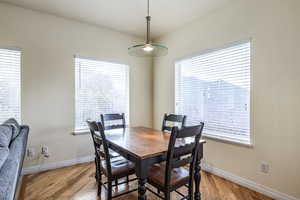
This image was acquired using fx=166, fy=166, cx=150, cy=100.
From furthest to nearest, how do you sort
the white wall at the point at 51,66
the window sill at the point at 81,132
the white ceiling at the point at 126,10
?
1. the window sill at the point at 81,132
2. the white wall at the point at 51,66
3. the white ceiling at the point at 126,10

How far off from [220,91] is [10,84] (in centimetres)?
336

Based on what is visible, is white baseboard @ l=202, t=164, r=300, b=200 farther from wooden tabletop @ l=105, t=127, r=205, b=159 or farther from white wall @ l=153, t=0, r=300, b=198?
wooden tabletop @ l=105, t=127, r=205, b=159

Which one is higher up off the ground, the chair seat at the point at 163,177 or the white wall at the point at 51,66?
the white wall at the point at 51,66

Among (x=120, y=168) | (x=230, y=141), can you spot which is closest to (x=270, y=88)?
(x=230, y=141)

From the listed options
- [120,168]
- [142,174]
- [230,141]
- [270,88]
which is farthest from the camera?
[230,141]

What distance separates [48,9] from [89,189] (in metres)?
2.88

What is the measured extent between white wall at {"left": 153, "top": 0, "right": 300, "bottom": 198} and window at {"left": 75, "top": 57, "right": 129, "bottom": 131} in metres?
2.03

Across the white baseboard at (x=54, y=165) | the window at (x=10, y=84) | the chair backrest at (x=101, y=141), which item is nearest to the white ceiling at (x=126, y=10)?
the window at (x=10, y=84)

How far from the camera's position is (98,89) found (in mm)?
3438

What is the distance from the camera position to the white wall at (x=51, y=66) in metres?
2.68

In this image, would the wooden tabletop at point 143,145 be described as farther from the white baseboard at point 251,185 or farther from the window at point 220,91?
the white baseboard at point 251,185

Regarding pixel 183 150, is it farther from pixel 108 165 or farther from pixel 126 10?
pixel 126 10

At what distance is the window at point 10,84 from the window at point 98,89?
0.87m

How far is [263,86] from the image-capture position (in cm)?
218
